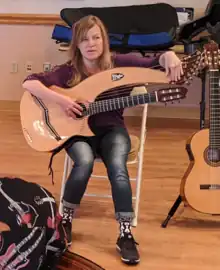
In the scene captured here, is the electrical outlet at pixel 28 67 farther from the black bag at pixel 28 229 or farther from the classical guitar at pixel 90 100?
the black bag at pixel 28 229

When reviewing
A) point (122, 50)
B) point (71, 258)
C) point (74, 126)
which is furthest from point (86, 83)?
point (122, 50)

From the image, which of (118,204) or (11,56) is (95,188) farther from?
(11,56)

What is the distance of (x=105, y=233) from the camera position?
2434mm

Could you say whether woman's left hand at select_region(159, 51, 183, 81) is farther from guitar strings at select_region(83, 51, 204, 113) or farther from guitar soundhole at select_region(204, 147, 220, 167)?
guitar soundhole at select_region(204, 147, 220, 167)

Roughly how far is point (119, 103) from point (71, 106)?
21 cm

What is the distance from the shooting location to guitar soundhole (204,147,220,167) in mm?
2402

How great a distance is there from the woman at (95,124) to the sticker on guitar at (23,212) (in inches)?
12.7

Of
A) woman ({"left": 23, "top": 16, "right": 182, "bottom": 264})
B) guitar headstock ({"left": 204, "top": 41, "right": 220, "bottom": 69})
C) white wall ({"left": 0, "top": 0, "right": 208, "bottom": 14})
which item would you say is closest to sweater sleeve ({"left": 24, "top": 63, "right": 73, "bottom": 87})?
woman ({"left": 23, "top": 16, "right": 182, "bottom": 264})

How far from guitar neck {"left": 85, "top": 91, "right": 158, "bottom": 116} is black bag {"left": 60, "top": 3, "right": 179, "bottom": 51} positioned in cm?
131

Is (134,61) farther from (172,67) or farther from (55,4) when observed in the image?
(55,4)

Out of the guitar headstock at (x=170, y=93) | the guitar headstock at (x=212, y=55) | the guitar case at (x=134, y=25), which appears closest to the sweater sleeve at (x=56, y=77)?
the guitar headstock at (x=170, y=93)

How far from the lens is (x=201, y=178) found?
7.92 ft

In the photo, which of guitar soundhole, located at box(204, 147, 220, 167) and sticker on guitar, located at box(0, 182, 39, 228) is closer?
sticker on guitar, located at box(0, 182, 39, 228)

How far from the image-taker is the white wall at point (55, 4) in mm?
4055
